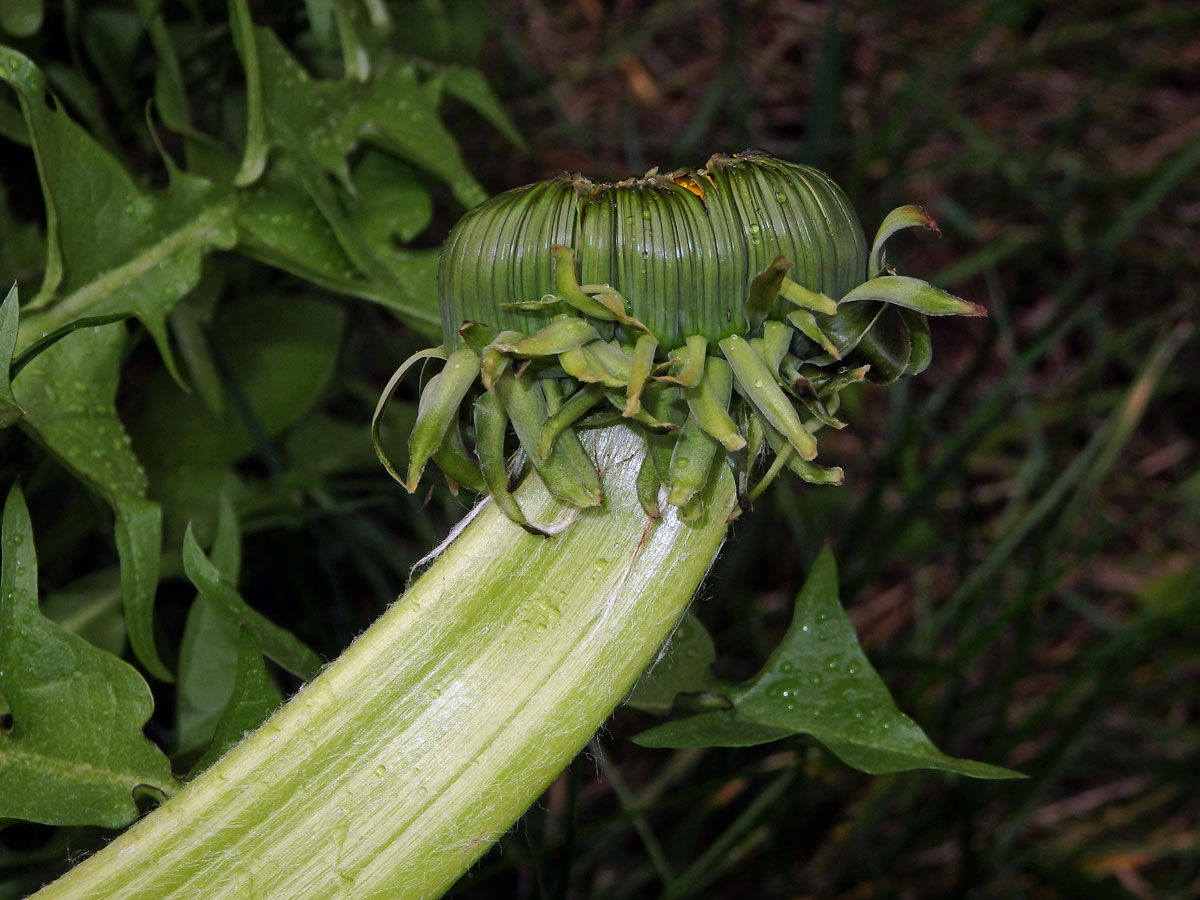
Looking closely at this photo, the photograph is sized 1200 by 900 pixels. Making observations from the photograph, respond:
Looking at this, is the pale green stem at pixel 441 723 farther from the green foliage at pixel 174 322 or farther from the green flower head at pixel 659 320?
the green foliage at pixel 174 322

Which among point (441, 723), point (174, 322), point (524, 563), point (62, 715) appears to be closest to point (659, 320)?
point (524, 563)

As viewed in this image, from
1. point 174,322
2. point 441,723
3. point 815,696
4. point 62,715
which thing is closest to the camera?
point 441,723

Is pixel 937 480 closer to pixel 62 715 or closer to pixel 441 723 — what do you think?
pixel 441 723

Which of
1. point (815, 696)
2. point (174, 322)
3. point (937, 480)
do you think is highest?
point (174, 322)

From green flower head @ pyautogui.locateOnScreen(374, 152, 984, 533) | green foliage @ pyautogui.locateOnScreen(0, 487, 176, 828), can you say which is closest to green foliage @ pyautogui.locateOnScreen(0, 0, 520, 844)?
green foliage @ pyautogui.locateOnScreen(0, 487, 176, 828)

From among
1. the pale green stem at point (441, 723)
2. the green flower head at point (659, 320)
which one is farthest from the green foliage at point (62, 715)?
the green flower head at point (659, 320)

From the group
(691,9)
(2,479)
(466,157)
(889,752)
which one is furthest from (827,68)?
(2,479)

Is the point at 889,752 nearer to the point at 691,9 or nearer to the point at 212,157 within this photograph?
the point at 212,157
